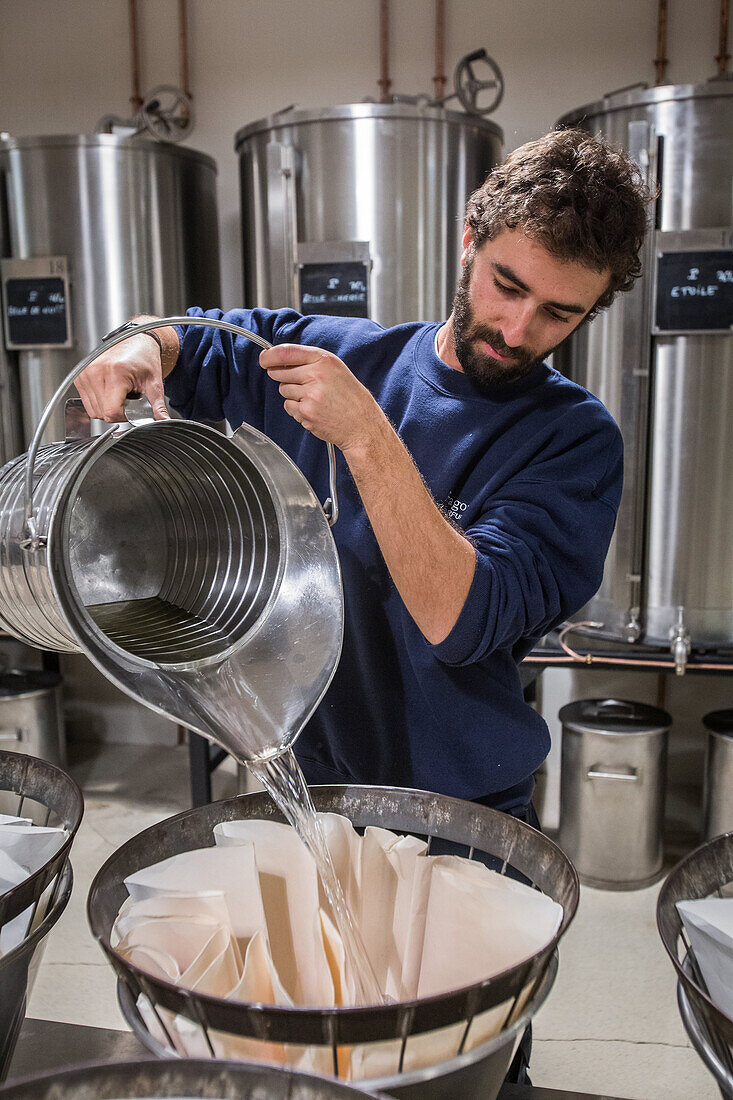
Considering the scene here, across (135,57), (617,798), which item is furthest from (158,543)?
(135,57)

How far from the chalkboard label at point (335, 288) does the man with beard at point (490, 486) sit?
126 cm

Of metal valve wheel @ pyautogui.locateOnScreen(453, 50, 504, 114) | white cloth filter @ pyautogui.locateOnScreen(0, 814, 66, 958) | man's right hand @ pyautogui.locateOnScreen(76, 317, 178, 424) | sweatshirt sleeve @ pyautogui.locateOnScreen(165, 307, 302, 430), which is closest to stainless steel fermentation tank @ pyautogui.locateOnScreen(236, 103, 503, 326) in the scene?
metal valve wheel @ pyautogui.locateOnScreen(453, 50, 504, 114)

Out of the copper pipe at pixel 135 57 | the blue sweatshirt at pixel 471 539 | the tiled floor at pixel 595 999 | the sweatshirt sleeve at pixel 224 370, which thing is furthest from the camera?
the copper pipe at pixel 135 57

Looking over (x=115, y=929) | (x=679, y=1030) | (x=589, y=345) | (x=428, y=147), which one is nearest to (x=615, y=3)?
(x=428, y=147)

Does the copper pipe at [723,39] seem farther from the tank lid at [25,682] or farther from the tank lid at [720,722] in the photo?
the tank lid at [25,682]

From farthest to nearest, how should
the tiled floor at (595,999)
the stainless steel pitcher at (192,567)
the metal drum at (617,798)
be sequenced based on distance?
1. the metal drum at (617,798)
2. the tiled floor at (595,999)
3. the stainless steel pitcher at (192,567)

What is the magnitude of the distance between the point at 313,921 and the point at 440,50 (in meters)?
2.84

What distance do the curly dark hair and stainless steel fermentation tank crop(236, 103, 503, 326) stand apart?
1.36m

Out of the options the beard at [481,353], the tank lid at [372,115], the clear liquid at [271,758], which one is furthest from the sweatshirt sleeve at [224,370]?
the tank lid at [372,115]

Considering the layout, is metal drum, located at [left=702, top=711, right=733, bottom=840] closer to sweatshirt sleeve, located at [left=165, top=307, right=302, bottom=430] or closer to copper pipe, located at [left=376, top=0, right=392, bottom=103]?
sweatshirt sleeve, located at [left=165, top=307, right=302, bottom=430]

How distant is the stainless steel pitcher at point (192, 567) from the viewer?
2.39 ft

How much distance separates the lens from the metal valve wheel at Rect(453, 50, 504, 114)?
8.73ft

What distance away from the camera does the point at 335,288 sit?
8.27 ft

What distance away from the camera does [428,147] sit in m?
2.47
